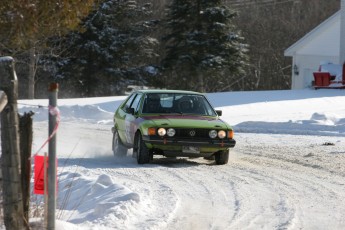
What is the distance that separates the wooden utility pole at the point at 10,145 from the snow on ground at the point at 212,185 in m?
0.64

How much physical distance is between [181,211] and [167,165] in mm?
4478

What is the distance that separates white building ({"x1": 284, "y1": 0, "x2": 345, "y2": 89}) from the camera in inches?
1608

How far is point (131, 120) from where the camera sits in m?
13.6

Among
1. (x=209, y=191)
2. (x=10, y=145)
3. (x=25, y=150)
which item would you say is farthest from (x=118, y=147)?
(x=10, y=145)

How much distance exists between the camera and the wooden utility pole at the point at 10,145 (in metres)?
5.59

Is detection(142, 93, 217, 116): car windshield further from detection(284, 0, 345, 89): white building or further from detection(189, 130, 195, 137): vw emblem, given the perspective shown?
detection(284, 0, 345, 89): white building

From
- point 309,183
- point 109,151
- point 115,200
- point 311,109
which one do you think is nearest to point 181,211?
point 115,200

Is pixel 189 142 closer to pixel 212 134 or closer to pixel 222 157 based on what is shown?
pixel 212 134

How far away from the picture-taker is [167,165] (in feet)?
42.5

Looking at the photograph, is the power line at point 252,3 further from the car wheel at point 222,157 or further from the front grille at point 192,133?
the front grille at point 192,133

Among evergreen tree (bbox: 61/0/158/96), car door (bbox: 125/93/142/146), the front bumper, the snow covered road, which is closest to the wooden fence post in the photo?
the snow covered road

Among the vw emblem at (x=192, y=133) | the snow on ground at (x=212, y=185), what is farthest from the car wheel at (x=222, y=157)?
the vw emblem at (x=192, y=133)

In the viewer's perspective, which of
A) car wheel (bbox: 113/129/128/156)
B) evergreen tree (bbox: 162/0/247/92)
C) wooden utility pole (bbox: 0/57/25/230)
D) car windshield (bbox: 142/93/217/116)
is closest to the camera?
wooden utility pole (bbox: 0/57/25/230)

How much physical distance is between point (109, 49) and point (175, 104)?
33.5m
